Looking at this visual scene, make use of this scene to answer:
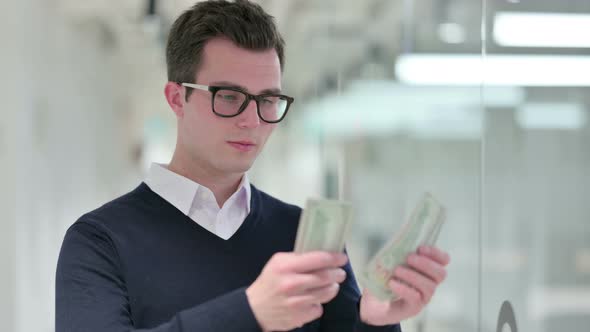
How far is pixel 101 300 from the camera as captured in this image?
1755 millimetres

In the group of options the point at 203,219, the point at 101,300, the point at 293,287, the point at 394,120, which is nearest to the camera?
the point at 293,287

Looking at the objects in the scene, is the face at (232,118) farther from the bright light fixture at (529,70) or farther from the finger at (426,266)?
the bright light fixture at (529,70)

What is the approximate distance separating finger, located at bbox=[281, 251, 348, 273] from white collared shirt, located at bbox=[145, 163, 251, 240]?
498mm

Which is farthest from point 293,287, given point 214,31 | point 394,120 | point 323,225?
point 394,120

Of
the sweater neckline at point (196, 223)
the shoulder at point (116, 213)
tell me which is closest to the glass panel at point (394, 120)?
the sweater neckline at point (196, 223)

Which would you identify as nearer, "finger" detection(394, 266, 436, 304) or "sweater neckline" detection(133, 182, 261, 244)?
"finger" detection(394, 266, 436, 304)

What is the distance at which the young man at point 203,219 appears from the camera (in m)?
1.82

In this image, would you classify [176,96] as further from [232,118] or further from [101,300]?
[101,300]

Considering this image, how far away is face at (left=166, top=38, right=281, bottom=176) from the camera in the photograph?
1903 millimetres

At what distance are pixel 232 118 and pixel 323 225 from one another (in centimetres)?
46

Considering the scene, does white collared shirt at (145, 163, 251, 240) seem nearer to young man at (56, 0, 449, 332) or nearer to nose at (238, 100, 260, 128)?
Answer: young man at (56, 0, 449, 332)

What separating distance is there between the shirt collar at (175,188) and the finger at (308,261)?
0.54m

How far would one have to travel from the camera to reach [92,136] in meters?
10.9

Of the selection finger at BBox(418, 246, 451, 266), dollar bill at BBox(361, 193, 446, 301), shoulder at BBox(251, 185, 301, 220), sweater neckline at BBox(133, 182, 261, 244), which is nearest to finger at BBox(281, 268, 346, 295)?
dollar bill at BBox(361, 193, 446, 301)
